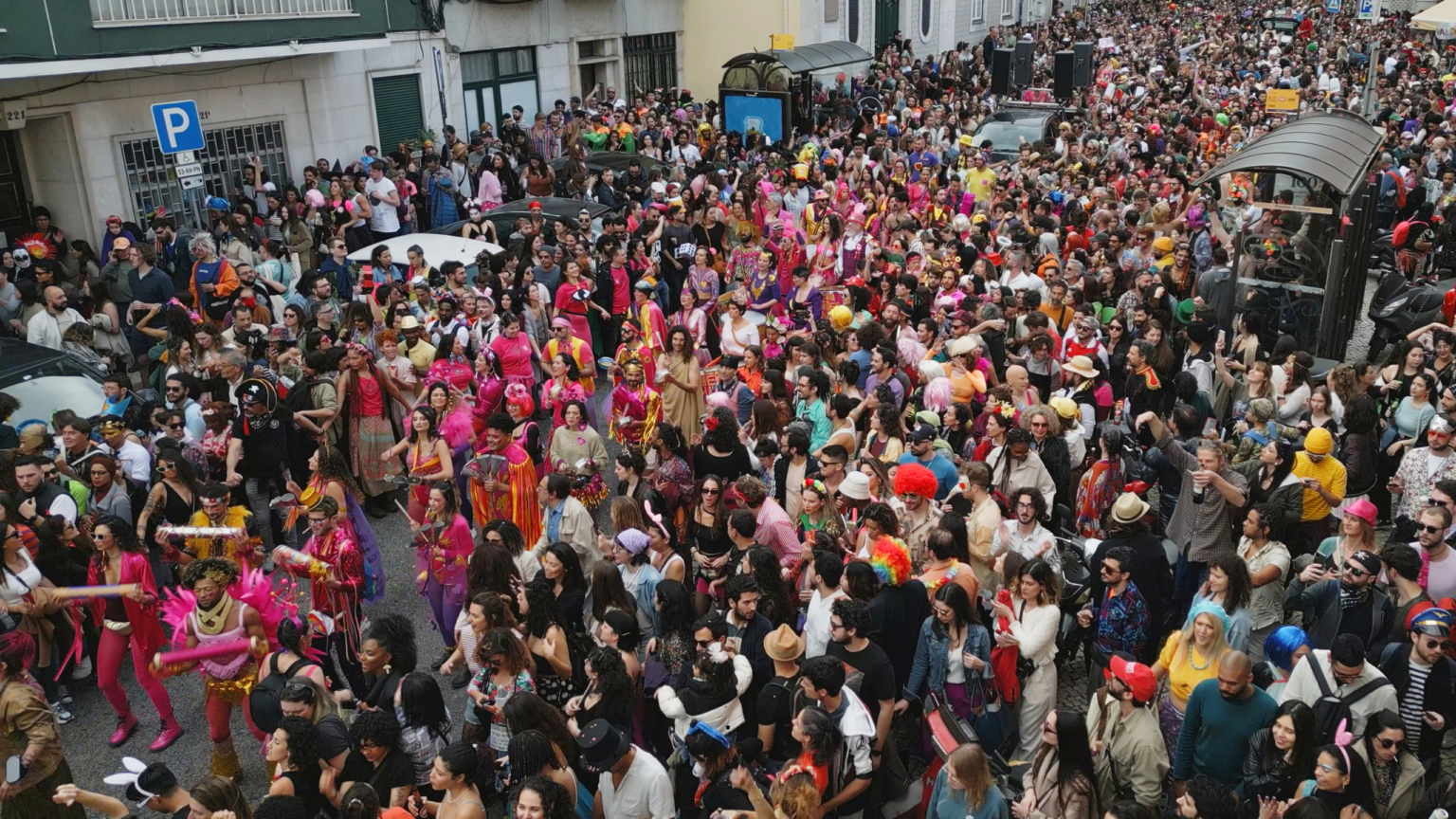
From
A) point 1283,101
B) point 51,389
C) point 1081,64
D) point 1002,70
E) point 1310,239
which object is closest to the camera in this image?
point 51,389

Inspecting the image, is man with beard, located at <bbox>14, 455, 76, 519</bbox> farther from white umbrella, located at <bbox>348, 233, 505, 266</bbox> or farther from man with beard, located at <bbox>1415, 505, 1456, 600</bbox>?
man with beard, located at <bbox>1415, 505, 1456, 600</bbox>

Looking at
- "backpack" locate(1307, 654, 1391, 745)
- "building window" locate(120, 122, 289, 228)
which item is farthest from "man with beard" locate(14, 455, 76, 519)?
"building window" locate(120, 122, 289, 228)

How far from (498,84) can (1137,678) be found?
68.9 ft

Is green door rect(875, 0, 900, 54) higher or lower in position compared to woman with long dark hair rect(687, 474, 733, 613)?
higher

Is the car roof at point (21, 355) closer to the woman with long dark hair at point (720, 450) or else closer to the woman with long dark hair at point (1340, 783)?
the woman with long dark hair at point (720, 450)

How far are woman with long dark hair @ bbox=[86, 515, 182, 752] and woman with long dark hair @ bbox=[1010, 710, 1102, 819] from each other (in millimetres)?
4798

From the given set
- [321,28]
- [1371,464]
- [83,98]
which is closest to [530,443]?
[1371,464]

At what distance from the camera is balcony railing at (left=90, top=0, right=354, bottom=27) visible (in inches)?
595

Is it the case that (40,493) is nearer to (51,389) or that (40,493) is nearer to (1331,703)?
(51,389)

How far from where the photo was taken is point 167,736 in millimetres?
6980

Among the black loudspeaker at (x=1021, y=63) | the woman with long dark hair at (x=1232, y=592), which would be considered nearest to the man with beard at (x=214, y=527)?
the woman with long dark hair at (x=1232, y=592)

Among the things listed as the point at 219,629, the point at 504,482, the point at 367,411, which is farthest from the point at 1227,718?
the point at 367,411

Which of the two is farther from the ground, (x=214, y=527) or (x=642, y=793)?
(x=214, y=527)

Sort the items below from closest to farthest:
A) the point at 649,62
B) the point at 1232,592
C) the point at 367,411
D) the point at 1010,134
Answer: the point at 1232,592 < the point at 367,411 < the point at 1010,134 < the point at 649,62
